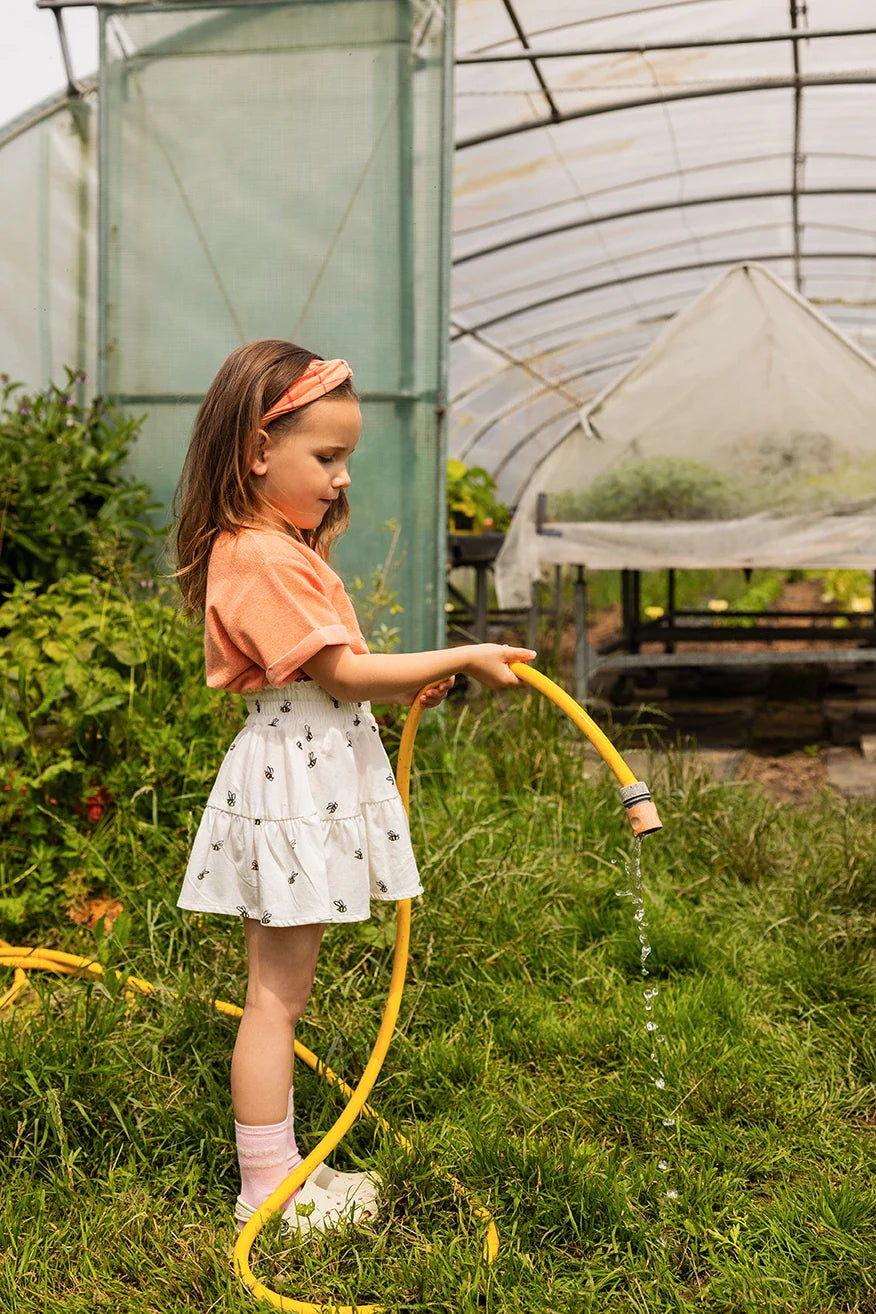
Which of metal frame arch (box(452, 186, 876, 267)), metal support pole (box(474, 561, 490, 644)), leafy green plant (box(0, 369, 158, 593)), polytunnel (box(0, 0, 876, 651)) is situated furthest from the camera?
metal frame arch (box(452, 186, 876, 267))

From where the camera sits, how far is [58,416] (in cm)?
451

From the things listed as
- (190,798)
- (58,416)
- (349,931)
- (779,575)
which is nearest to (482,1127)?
(349,931)

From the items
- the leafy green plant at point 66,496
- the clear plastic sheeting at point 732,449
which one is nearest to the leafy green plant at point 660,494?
the clear plastic sheeting at point 732,449

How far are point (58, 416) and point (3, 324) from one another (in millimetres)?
1363

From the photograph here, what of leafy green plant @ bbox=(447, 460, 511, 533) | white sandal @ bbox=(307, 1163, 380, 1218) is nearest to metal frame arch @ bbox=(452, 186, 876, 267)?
leafy green plant @ bbox=(447, 460, 511, 533)

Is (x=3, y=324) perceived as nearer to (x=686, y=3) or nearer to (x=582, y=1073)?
(x=686, y=3)

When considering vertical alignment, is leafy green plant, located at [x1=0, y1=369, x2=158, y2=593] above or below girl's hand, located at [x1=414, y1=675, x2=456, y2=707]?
above

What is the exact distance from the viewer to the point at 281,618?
192 centimetres

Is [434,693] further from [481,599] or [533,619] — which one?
[481,599]

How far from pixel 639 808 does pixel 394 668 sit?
42 centimetres

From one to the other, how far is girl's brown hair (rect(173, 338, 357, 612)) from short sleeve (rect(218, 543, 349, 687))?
12 centimetres

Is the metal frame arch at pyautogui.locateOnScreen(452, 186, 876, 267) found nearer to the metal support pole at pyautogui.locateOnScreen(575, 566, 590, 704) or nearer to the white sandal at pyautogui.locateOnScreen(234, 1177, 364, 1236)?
the metal support pole at pyautogui.locateOnScreen(575, 566, 590, 704)

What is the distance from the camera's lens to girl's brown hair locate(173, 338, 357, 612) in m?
1.99

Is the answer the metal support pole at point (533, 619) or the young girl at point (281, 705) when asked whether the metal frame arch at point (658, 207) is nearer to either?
the metal support pole at point (533, 619)
